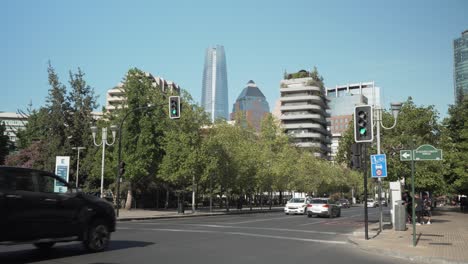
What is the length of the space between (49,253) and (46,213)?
1660mm

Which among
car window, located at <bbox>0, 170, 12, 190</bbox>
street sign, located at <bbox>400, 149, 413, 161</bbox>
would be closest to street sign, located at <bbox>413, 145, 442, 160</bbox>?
street sign, located at <bbox>400, 149, 413, 161</bbox>

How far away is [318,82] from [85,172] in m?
96.4

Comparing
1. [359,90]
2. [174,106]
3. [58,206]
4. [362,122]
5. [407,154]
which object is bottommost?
[58,206]

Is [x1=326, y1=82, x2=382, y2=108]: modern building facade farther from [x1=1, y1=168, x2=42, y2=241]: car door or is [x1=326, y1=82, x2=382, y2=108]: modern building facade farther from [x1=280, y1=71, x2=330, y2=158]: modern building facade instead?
[x1=1, y1=168, x2=42, y2=241]: car door

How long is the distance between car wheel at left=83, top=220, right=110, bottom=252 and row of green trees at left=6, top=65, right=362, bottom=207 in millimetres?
27487

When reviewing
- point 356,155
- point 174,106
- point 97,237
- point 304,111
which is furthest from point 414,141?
point 304,111

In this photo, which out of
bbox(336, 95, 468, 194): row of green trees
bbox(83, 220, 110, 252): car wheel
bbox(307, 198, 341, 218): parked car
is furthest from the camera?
bbox(307, 198, 341, 218): parked car

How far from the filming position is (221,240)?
15477 mm

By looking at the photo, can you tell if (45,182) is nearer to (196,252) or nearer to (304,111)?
(196,252)

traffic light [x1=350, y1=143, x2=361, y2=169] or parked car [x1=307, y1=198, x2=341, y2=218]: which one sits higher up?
traffic light [x1=350, y1=143, x2=361, y2=169]

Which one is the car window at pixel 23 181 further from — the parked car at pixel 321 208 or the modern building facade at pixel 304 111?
the modern building facade at pixel 304 111

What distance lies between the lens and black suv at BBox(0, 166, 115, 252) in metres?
9.26

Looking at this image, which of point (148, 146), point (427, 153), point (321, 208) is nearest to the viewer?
point (427, 153)

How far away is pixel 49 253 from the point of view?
11.1 m
